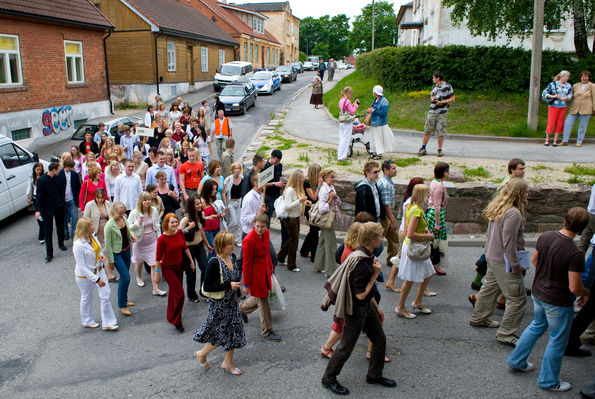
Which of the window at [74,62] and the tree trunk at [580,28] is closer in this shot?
the tree trunk at [580,28]

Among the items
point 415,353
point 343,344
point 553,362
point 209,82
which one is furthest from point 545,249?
point 209,82

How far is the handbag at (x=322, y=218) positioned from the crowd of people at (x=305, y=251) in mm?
17

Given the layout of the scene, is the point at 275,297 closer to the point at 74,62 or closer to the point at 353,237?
the point at 353,237

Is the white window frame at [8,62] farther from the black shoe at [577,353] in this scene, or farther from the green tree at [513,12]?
the black shoe at [577,353]

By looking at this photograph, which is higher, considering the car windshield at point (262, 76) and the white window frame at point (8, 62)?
the car windshield at point (262, 76)

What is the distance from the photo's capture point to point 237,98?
81.5ft

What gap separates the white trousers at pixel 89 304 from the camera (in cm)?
635

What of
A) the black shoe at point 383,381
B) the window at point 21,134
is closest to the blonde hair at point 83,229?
the black shoe at point 383,381

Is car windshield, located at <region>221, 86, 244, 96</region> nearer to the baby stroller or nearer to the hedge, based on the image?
the hedge

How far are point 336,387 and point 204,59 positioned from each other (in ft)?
118

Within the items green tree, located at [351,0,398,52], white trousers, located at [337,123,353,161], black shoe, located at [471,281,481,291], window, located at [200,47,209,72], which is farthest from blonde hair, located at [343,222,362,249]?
green tree, located at [351,0,398,52]

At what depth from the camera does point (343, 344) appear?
497 centimetres

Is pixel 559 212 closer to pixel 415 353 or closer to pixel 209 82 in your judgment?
pixel 415 353

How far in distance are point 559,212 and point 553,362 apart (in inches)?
220
